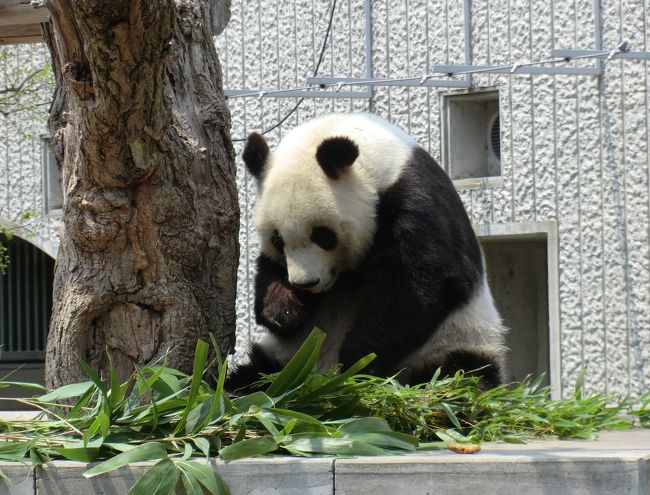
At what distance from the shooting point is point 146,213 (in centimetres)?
386

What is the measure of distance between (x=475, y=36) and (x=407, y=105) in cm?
88

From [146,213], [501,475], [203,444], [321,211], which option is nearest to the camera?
[501,475]

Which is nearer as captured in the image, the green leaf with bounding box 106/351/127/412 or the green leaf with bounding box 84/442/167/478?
the green leaf with bounding box 84/442/167/478

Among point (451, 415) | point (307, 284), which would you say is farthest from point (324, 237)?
point (451, 415)

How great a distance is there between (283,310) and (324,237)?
361mm

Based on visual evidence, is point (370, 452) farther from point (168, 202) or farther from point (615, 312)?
point (615, 312)

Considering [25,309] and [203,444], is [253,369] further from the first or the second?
[25,309]

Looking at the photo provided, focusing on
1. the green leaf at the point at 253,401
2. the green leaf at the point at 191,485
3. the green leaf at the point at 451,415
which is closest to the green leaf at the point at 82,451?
the green leaf at the point at 191,485

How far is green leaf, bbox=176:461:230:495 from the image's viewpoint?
2.70 meters

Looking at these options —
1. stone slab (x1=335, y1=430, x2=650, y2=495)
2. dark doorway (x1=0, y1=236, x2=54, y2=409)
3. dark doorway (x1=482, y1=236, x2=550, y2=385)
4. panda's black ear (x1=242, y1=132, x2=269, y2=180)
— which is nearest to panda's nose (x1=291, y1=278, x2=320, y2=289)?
panda's black ear (x1=242, y1=132, x2=269, y2=180)

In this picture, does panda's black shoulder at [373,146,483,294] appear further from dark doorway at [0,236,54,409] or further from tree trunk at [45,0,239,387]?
dark doorway at [0,236,54,409]

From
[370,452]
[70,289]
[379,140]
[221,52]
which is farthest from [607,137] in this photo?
[370,452]

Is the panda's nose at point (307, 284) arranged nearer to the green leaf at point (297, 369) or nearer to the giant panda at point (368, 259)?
the giant panda at point (368, 259)

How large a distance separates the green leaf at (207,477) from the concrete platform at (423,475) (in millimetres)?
33
